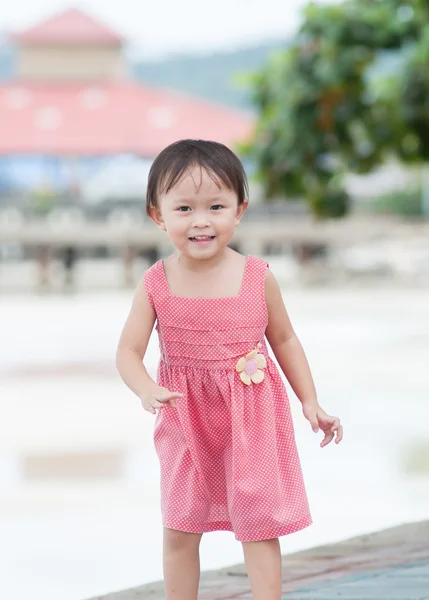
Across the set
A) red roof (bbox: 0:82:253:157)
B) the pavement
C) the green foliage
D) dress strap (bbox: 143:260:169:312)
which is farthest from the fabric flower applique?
the green foliage

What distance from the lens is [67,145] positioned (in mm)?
29906

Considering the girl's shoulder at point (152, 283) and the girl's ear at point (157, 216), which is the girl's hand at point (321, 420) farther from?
the girl's ear at point (157, 216)

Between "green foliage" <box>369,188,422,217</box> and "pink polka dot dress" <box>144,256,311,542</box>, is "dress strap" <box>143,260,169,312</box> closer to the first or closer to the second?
"pink polka dot dress" <box>144,256,311,542</box>

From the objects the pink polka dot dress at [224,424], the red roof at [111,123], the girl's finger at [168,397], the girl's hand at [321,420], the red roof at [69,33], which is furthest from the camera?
the red roof at [69,33]

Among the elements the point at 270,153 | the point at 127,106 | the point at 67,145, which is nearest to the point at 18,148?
the point at 67,145

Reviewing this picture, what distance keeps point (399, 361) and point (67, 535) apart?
691 cm

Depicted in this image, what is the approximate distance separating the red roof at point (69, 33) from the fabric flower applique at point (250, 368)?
42422 mm

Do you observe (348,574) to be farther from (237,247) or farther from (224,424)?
(237,247)

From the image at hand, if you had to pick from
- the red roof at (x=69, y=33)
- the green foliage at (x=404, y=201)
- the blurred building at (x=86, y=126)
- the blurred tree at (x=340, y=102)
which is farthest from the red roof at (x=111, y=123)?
the blurred tree at (x=340, y=102)

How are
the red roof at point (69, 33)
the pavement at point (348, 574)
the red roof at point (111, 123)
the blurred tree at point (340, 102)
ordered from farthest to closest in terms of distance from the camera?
1. the red roof at point (69, 33)
2. the red roof at point (111, 123)
3. the blurred tree at point (340, 102)
4. the pavement at point (348, 574)

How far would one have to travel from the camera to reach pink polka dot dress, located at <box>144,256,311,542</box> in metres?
2.91

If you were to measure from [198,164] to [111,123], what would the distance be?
28.1 metres

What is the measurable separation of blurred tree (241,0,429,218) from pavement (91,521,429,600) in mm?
7297

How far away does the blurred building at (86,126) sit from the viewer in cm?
2969
